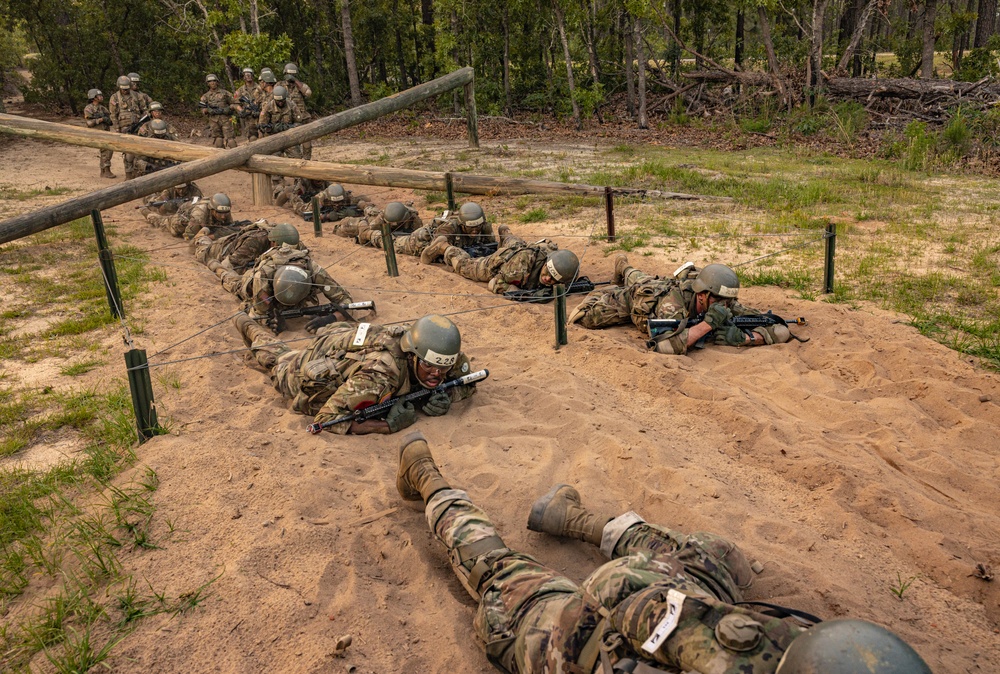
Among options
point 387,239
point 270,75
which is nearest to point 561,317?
point 387,239

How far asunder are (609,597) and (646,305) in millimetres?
4429

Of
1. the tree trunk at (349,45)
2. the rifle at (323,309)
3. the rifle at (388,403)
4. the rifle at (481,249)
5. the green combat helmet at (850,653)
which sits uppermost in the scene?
the tree trunk at (349,45)

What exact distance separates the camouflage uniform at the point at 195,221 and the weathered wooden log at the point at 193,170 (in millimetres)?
531

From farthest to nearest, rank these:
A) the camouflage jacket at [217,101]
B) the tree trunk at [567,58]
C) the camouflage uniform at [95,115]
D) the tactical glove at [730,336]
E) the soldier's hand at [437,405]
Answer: the tree trunk at [567,58]
the camouflage jacket at [217,101]
the camouflage uniform at [95,115]
the tactical glove at [730,336]
the soldier's hand at [437,405]

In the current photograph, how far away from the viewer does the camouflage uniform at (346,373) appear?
17.4ft

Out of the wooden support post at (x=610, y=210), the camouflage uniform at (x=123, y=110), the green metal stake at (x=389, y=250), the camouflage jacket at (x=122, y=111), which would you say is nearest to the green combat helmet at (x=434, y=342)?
the green metal stake at (x=389, y=250)

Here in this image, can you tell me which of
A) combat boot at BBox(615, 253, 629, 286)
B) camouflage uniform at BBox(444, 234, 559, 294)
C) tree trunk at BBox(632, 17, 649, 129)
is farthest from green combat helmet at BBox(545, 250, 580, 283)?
tree trunk at BBox(632, 17, 649, 129)

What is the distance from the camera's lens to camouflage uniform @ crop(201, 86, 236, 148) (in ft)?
55.5

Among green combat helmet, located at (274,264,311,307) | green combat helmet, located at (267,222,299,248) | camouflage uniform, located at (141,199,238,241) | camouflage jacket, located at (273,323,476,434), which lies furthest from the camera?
camouflage uniform, located at (141,199,238,241)

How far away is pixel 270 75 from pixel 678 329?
13.2m

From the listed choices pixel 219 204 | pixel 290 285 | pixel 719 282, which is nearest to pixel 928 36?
pixel 719 282

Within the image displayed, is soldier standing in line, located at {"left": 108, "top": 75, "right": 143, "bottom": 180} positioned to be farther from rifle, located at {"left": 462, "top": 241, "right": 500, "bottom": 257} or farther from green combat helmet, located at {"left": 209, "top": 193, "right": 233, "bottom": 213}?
rifle, located at {"left": 462, "top": 241, "right": 500, "bottom": 257}

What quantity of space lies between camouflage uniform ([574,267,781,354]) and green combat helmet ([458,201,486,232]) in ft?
9.06

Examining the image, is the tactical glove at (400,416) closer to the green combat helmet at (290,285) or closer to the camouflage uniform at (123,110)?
the green combat helmet at (290,285)
